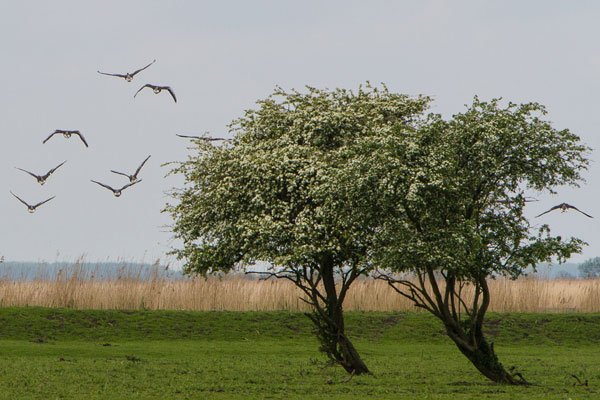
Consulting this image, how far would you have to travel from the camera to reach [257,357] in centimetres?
4150

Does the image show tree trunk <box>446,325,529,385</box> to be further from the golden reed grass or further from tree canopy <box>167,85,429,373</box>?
the golden reed grass

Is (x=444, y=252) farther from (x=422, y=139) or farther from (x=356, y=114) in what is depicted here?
(x=356, y=114)

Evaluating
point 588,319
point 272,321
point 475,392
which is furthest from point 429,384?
point 588,319

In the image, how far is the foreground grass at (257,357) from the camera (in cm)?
2937

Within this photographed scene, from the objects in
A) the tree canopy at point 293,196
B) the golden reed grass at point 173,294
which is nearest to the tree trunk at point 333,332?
the tree canopy at point 293,196

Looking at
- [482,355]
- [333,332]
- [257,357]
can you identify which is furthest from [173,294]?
[482,355]

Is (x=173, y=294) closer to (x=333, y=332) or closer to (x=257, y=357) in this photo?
(x=257, y=357)

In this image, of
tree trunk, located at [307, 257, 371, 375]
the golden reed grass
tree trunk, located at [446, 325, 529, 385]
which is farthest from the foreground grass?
the golden reed grass

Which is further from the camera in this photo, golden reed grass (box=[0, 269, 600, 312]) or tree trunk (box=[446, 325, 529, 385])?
golden reed grass (box=[0, 269, 600, 312])

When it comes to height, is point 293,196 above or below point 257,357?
above

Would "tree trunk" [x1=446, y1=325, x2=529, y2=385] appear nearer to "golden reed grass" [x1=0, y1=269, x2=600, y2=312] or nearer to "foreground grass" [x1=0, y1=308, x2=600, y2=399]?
"foreground grass" [x1=0, y1=308, x2=600, y2=399]

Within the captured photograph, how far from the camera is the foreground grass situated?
2937 centimetres

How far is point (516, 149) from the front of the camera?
29.3m

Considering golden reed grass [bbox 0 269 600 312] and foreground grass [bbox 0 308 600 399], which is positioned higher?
golden reed grass [bbox 0 269 600 312]
